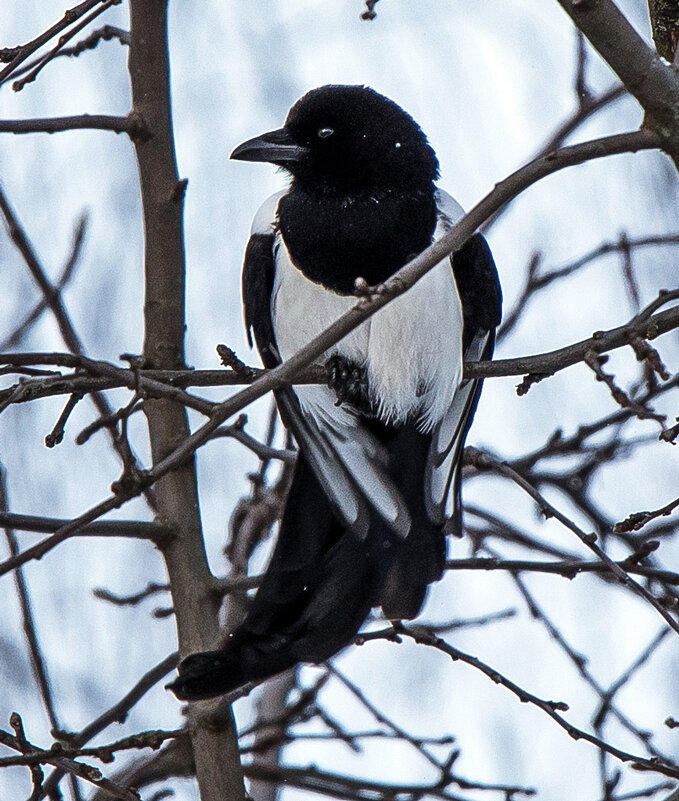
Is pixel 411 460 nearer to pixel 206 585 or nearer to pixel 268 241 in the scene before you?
pixel 268 241

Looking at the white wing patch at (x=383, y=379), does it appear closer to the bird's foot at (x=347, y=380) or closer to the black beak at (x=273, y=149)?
the bird's foot at (x=347, y=380)

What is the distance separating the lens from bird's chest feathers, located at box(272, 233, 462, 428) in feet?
A: 8.27

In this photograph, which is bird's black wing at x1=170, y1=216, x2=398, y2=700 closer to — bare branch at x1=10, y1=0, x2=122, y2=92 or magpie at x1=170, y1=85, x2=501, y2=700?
magpie at x1=170, y1=85, x2=501, y2=700

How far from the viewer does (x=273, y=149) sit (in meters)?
2.72

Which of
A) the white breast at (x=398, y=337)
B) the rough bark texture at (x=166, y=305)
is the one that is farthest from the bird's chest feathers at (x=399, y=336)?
the rough bark texture at (x=166, y=305)

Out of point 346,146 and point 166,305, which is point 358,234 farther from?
point 166,305

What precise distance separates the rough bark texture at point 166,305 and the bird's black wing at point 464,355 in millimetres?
650

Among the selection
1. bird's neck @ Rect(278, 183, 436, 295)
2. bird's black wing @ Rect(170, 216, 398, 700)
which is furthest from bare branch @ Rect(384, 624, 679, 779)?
bird's neck @ Rect(278, 183, 436, 295)

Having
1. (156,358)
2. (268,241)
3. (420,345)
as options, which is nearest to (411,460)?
(420,345)

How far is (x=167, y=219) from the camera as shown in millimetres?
2121

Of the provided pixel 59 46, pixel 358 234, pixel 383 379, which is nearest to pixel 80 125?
pixel 59 46

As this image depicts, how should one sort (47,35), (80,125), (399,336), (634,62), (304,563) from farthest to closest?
(399,336) → (304,563) → (80,125) → (47,35) → (634,62)

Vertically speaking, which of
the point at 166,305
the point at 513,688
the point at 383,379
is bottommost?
the point at 513,688

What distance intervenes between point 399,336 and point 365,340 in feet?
0.24
